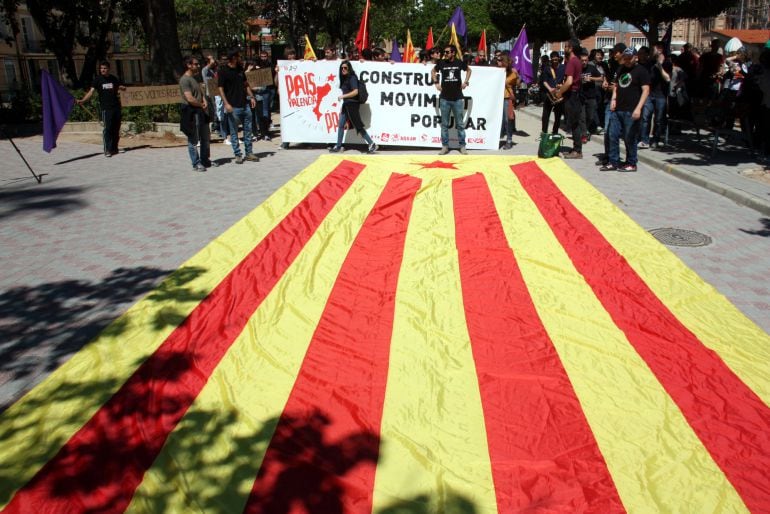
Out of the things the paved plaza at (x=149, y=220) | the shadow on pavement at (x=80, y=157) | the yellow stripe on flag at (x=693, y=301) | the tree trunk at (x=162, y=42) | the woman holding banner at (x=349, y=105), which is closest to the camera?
the yellow stripe on flag at (x=693, y=301)

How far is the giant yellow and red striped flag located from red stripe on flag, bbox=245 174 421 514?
0.5 inches

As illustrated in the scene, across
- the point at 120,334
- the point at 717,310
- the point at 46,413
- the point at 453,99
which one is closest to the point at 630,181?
the point at 453,99

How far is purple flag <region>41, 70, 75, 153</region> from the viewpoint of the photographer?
11258 mm

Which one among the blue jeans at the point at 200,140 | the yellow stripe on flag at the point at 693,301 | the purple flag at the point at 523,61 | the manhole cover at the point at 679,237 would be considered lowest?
the yellow stripe on flag at the point at 693,301

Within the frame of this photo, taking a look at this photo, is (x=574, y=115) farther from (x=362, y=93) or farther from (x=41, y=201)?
(x=41, y=201)

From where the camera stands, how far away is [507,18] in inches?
1312

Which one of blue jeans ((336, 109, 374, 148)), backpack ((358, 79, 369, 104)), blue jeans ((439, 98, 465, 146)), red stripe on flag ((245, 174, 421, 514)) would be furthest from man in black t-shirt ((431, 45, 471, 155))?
red stripe on flag ((245, 174, 421, 514))

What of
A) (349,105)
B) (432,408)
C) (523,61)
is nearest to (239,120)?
(349,105)

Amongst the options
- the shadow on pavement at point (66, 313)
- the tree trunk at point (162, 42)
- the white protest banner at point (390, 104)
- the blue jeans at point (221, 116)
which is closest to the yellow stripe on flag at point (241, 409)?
the shadow on pavement at point (66, 313)

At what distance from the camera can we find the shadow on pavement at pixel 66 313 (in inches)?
165

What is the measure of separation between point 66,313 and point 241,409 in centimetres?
224

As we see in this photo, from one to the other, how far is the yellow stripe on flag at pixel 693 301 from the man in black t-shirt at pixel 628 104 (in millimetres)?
2806

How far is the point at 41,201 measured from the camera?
873cm

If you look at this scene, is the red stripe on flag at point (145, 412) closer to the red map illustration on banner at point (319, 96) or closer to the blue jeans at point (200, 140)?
the blue jeans at point (200, 140)
